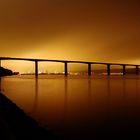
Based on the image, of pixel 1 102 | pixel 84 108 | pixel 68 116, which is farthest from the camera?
pixel 1 102

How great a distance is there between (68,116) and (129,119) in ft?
0.47

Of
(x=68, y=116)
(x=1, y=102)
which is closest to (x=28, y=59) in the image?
(x=1, y=102)

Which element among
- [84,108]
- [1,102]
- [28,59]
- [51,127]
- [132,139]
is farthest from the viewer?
[28,59]

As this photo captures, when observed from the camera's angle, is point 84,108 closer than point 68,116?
No

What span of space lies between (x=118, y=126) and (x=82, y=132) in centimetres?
8

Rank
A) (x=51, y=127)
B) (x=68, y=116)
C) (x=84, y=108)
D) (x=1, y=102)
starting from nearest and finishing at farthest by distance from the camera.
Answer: (x=51, y=127), (x=68, y=116), (x=84, y=108), (x=1, y=102)

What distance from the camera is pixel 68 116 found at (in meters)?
0.68

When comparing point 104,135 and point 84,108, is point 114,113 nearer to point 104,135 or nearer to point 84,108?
point 84,108

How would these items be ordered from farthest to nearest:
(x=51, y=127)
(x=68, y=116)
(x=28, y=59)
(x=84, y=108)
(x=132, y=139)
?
(x=28, y=59), (x=84, y=108), (x=68, y=116), (x=51, y=127), (x=132, y=139)

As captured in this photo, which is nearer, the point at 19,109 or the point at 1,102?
the point at 19,109

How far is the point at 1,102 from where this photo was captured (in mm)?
1259

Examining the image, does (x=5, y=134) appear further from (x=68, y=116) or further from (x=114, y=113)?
(x=114, y=113)

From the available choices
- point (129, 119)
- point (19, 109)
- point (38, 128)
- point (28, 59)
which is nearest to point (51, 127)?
point (38, 128)

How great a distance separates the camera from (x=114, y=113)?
0.72 m
